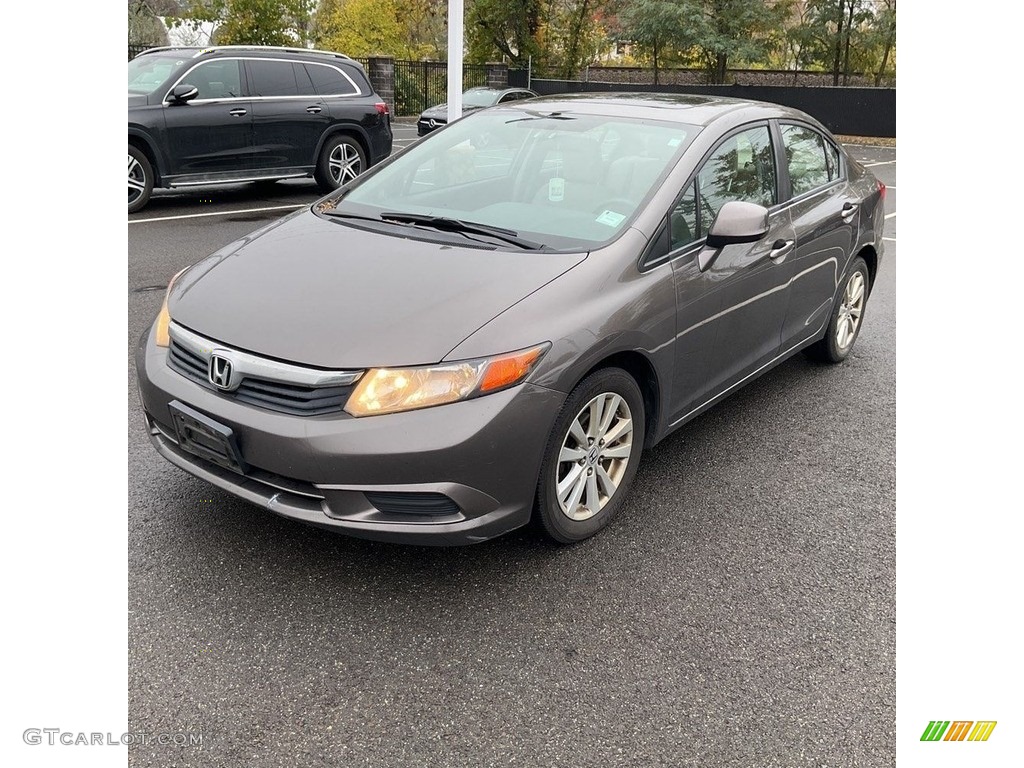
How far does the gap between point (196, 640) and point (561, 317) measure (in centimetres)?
160

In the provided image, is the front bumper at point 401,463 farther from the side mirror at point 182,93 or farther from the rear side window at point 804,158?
the side mirror at point 182,93

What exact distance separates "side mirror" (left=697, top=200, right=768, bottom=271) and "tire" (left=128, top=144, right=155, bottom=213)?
825 centimetres

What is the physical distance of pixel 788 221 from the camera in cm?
456

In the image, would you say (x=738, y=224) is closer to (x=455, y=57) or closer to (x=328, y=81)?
(x=455, y=57)

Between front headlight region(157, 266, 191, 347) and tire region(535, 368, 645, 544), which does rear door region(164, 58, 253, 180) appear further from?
tire region(535, 368, 645, 544)

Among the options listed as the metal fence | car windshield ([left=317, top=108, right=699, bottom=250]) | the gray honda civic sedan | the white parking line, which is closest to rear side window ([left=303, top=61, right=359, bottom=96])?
the white parking line

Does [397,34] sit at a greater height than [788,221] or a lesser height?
greater

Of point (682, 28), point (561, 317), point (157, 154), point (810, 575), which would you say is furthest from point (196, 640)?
point (682, 28)

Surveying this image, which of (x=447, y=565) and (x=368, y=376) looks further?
(x=447, y=565)

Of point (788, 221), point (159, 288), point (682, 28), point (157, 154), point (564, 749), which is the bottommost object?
point (564, 749)

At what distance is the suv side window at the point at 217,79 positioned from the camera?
1066 cm

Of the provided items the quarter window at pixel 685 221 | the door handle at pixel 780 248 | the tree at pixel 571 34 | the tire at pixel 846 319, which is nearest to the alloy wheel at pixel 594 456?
the quarter window at pixel 685 221

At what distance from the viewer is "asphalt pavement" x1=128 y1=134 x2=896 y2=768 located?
2.55m

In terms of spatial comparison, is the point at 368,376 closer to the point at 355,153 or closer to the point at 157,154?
the point at 157,154
